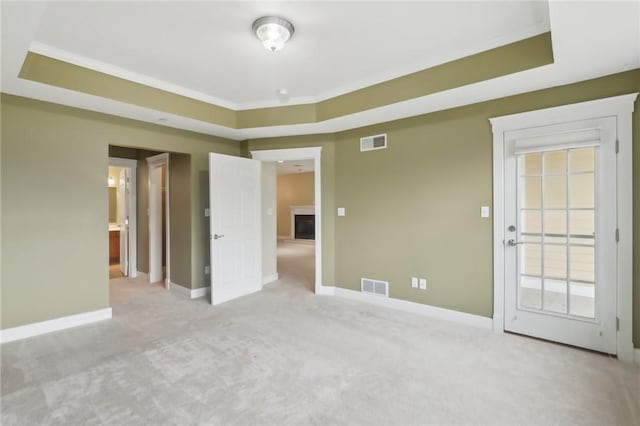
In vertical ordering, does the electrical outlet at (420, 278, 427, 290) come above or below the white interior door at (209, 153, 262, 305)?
below

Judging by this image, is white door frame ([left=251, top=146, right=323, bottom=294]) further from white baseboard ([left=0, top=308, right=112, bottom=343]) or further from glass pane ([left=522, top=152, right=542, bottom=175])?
white baseboard ([left=0, top=308, right=112, bottom=343])

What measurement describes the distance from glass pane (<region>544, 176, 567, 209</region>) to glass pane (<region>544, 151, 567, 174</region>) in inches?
2.6

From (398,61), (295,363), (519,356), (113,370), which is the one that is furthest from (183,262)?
(519,356)

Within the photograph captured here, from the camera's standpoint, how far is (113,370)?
2.55 metres

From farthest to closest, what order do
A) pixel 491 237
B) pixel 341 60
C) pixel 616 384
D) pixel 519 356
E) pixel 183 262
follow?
1. pixel 183 262
2. pixel 491 237
3. pixel 341 60
4. pixel 519 356
5. pixel 616 384

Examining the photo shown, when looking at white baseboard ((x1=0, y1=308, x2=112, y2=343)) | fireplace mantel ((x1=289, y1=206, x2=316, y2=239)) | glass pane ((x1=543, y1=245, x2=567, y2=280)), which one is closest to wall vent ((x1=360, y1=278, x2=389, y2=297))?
glass pane ((x1=543, y1=245, x2=567, y2=280))

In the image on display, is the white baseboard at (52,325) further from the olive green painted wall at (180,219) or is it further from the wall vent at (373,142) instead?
the wall vent at (373,142)

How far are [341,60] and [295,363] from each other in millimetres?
2776

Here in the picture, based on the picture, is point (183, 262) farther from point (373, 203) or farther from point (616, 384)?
point (616, 384)

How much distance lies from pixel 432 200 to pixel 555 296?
1.49m

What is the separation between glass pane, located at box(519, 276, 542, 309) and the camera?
3117 mm

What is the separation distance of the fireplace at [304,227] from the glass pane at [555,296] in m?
8.56

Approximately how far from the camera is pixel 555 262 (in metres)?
3.03

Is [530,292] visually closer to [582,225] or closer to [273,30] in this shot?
[582,225]
